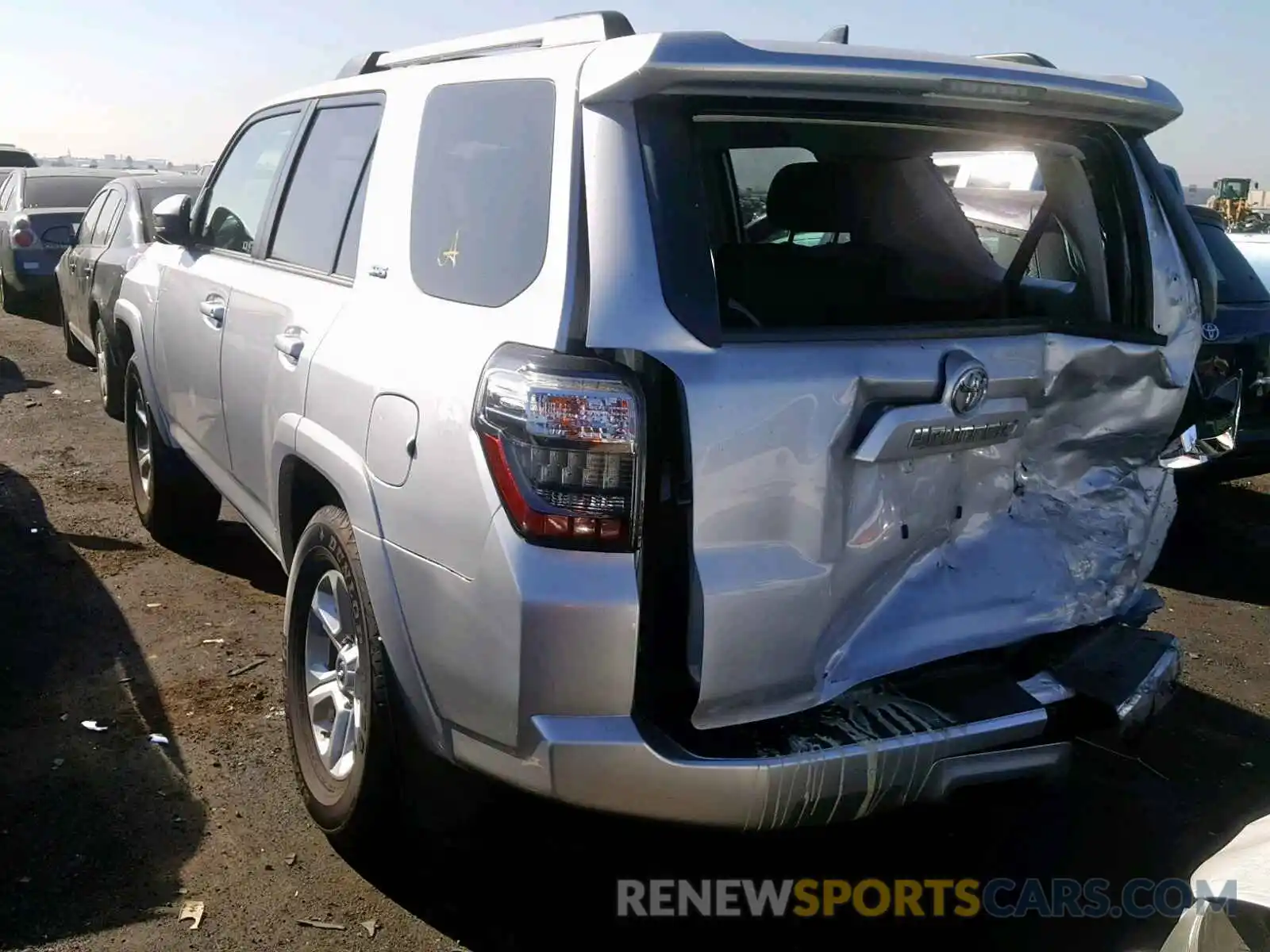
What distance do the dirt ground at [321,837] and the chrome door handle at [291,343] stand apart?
124 centimetres

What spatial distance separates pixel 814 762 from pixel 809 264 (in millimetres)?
1814

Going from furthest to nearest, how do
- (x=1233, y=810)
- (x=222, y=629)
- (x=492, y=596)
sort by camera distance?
(x=222, y=629) < (x=1233, y=810) < (x=492, y=596)

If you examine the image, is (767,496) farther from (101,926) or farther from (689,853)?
(101,926)

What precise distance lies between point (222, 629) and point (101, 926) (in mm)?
1893

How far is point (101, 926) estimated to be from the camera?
2.86 m

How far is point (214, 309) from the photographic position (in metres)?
4.22

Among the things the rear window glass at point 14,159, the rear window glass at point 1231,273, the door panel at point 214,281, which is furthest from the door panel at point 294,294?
the rear window glass at point 14,159

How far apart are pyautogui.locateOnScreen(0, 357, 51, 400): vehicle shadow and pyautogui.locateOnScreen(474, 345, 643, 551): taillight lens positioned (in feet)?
26.1

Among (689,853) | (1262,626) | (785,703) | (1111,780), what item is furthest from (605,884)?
(1262,626)

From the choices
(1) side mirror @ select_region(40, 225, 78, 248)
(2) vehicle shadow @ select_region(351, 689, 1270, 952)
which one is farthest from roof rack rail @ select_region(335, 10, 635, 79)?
(1) side mirror @ select_region(40, 225, 78, 248)

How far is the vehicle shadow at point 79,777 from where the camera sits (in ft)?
9.71

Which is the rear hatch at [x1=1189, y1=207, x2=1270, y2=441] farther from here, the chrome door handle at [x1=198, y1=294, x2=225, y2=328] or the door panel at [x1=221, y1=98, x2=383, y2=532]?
the chrome door handle at [x1=198, y1=294, x2=225, y2=328]

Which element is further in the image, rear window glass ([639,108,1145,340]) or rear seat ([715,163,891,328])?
rear seat ([715,163,891,328])

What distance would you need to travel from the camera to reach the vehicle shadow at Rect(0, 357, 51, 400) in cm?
928
